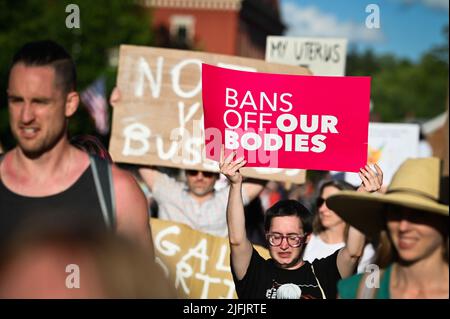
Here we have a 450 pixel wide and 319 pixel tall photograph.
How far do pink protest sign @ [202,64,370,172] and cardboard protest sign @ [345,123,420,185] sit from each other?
17.7 ft

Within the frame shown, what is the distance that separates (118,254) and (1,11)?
39.7m

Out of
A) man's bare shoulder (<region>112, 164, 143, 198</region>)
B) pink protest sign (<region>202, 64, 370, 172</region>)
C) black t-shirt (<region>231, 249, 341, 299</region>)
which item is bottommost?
black t-shirt (<region>231, 249, 341, 299</region>)

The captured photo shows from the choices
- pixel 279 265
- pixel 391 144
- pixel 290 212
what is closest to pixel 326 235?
Answer: pixel 290 212

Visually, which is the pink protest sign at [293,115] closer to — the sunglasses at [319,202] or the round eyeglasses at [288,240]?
the round eyeglasses at [288,240]

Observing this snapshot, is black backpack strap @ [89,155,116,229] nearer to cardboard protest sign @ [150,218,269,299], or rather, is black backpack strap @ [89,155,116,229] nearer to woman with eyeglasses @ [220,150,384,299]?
woman with eyeglasses @ [220,150,384,299]

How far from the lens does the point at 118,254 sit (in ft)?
7.54

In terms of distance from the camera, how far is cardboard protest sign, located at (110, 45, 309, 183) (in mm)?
6965

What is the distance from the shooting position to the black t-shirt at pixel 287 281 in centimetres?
455

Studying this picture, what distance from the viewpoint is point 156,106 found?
707cm

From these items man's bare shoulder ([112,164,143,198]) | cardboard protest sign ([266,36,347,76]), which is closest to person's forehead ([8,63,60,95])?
man's bare shoulder ([112,164,143,198])

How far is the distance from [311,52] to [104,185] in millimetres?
5160

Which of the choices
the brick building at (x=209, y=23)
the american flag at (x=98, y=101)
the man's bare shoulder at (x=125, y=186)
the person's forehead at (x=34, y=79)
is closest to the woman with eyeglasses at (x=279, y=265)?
the man's bare shoulder at (x=125, y=186)

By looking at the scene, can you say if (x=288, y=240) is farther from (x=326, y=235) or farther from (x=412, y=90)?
(x=412, y=90)

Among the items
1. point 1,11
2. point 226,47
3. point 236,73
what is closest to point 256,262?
point 236,73
